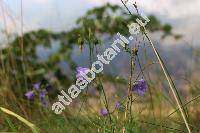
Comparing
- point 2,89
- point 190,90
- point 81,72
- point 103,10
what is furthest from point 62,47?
point 81,72

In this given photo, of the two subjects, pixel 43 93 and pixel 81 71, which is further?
pixel 43 93

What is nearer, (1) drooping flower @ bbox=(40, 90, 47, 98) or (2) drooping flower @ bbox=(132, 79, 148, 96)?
(2) drooping flower @ bbox=(132, 79, 148, 96)

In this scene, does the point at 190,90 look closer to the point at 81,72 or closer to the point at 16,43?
the point at 81,72

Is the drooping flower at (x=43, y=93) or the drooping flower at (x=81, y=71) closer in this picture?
the drooping flower at (x=81, y=71)

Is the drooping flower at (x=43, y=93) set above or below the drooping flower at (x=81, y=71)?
below

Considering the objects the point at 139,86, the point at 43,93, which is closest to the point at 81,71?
the point at 139,86

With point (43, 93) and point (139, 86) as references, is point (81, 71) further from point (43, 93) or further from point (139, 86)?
point (43, 93)

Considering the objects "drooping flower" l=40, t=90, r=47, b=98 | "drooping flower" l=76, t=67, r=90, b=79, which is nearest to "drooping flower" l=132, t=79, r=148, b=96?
"drooping flower" l=76, t=67, r=90, b=79

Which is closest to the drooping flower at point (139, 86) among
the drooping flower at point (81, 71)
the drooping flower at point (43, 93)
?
the drooping flower at point (81, 71)

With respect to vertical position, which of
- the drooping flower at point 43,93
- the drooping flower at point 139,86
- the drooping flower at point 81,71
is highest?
the drooping flower at point 81,71

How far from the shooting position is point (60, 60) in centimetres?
787

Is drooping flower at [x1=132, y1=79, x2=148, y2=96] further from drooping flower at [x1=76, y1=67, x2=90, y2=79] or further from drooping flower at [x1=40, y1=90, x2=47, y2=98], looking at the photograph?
drooping flower at [x1=40, y1=90, x2=47, y2=98]

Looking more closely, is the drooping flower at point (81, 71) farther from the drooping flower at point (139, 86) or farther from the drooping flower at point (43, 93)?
the drooping flower at point (43, 93)

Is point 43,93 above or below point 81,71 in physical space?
below
